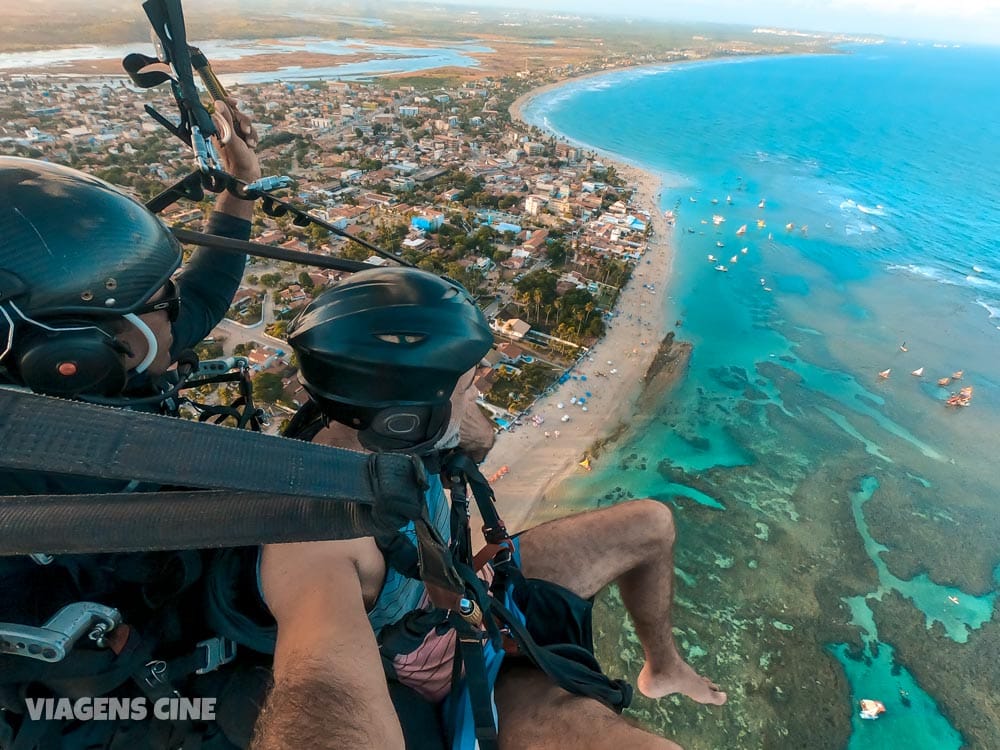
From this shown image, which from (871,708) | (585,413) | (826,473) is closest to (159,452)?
Result: (871,708)

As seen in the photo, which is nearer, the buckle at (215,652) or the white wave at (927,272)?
the buckle at (215,652)

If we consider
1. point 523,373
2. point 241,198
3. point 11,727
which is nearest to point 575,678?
point 11,727

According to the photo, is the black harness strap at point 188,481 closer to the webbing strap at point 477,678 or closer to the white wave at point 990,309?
the webbing strap at point 477,678

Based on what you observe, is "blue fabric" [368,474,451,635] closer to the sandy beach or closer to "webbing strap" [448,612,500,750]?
"webbing strap" [448,612,500,750]

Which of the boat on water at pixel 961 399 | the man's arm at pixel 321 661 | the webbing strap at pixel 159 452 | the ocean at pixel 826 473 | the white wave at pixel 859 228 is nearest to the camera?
the webbing strap at pixel 159 452

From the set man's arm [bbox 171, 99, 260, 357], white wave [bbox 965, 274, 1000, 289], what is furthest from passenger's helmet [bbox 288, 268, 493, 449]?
white wave [bbox 965, 274, 1000, 289]

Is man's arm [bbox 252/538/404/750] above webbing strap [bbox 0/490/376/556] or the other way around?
the other way around

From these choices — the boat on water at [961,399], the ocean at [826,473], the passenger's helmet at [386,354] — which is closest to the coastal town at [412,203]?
the ocean at [826,473]
